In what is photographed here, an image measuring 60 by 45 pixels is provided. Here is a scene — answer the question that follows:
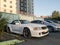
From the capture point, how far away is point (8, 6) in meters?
82.8

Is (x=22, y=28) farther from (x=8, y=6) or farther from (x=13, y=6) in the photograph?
(x=13, y=6)

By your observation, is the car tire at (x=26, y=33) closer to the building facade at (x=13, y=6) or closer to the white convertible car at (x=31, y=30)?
the white convertible car at (x=31, y=30)

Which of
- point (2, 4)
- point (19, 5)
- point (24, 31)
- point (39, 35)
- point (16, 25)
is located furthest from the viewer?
point (19, 5)

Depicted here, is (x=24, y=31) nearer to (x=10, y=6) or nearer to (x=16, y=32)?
(x=16, y=32)

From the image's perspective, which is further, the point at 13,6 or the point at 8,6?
the point at 13,6

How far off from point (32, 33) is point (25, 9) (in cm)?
8660

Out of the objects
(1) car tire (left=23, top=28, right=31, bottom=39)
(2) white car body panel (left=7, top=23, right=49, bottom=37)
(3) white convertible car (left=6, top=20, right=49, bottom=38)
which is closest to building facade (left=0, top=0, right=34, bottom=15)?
(2) white car body panel (left=7, top=23, right=49, bottom=37)

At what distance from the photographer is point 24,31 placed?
1207 centimetres

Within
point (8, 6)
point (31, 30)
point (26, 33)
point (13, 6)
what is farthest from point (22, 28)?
point (13, 6)

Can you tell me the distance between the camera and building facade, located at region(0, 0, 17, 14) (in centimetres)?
7856

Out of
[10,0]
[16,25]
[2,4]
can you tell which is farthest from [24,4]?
[16,25]

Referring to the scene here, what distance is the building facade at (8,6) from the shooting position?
78.6 metres

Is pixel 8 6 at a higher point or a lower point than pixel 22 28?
higher

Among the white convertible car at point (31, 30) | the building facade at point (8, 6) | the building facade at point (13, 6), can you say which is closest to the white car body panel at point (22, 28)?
the white convertible car at point (31, 30)
